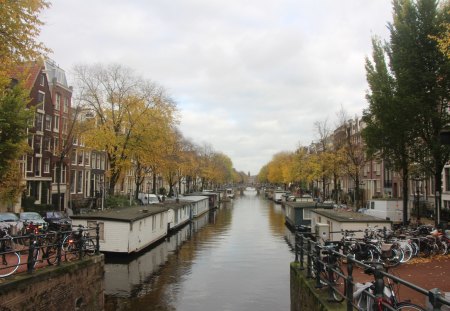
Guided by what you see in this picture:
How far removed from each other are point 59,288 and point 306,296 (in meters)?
7.05

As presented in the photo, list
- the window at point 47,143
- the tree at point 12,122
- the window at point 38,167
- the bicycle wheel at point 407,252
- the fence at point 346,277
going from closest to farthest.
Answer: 1. the fence at point 346,277
2. the bicycle wheel at point 407,252
3. the tree at point 12,122
4. the window at point 38,167
5. the window at point 47,143

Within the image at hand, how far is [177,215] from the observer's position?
43625 millimetres

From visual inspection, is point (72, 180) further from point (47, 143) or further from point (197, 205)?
point (197, 205)

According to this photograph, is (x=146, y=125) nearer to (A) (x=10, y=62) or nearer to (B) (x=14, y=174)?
(B) (x=14, y=174)

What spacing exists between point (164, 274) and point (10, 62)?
14.1 meters

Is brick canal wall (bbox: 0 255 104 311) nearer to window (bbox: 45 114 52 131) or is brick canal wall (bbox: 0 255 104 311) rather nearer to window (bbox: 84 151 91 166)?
window (bbox: 45 114 52 131)

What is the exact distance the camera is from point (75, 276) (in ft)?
45.5

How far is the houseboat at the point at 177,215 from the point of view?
39.6 metres

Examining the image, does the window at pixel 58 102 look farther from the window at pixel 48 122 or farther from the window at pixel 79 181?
the window at pixel 79 181

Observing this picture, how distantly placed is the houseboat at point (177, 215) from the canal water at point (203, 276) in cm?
268

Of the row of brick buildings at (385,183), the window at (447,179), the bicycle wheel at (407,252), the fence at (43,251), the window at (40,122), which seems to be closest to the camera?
the fence at (43,251)

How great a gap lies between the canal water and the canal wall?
372 cm

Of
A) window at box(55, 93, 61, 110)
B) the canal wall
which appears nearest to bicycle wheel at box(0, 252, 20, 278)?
the canal wall

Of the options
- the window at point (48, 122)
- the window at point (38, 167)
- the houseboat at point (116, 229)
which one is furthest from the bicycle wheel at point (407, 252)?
the window at point (48, 122)
